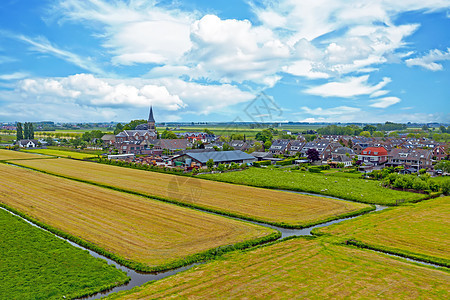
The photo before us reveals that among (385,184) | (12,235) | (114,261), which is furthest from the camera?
(385,184)

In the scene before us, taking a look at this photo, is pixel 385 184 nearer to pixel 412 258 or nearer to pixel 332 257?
pixel 412 258

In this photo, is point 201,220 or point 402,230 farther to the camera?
point 201,220

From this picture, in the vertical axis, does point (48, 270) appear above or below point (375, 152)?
below

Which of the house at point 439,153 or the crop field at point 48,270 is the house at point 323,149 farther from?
the crop field at point 48,270

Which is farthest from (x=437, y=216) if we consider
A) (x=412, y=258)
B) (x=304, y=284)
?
(x=304, y=284)

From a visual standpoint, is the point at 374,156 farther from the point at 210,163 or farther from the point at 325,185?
the point at 210,163

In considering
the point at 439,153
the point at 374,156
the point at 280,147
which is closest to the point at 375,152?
the point at 374,156

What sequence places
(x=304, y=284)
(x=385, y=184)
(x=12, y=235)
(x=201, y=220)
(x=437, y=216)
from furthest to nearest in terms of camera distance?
(x=385, y=184), (x=437, y=216), (x=201, y=220), (x=12, y=235), (x=304, y=284)

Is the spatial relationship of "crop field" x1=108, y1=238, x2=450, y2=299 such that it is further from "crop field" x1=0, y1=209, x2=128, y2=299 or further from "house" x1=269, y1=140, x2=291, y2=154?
"house" x1=269, y1=140, x2=291, y2=154
